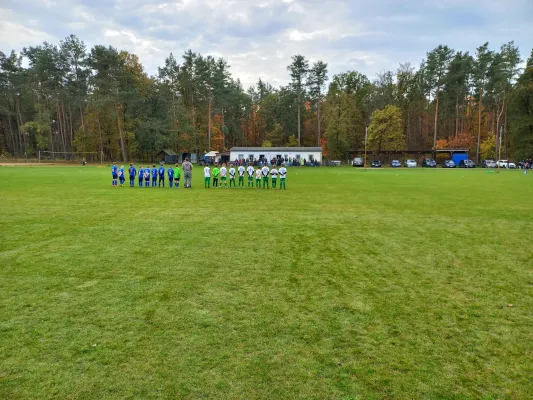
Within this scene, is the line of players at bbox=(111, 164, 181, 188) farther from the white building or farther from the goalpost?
the goalpost

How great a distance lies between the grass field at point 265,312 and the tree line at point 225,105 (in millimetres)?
55607

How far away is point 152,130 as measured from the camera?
211ft

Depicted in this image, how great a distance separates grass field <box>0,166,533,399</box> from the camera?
3395 millimetres

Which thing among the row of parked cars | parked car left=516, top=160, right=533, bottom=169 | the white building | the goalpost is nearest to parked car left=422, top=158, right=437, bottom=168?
the row of parked cars

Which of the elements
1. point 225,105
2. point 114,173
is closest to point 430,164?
point 225,105

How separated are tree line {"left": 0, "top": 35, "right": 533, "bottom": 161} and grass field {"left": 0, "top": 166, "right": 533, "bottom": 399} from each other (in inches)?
2189

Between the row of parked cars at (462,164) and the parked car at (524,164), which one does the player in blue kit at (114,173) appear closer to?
the row of parked cars at (462,164)

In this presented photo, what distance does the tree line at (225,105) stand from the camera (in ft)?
206

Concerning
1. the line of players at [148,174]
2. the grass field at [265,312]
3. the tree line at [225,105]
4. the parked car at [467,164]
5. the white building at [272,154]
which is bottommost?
the grass field at [265,312]

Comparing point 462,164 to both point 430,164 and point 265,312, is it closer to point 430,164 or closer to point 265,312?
point 430,164

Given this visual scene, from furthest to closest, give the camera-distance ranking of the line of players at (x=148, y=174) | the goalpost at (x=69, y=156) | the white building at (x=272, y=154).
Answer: the goalpost at (x=69, y=156)
the white building at (x=272, y=154)
the line of players at (x=148, y=174)

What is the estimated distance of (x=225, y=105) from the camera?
71000mm

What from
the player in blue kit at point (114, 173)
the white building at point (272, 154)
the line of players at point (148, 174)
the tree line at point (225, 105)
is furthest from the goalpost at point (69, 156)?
the line of players at point (148, 174)

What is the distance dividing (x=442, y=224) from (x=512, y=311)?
6.40 metres
